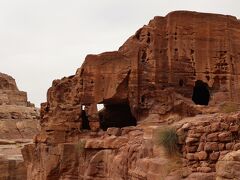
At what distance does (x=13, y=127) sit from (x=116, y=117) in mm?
20140

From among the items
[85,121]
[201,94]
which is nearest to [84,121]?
[85,121]

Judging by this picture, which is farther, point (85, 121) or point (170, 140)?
point (85, 121)

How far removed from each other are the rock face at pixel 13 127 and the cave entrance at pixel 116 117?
8340mm

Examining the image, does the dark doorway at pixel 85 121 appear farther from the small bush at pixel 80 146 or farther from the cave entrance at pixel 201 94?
the cave entrance at pixel 201 94

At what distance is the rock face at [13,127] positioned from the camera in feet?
86.6

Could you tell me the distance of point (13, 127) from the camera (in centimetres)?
3850

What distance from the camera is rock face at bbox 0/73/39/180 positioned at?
26.4m

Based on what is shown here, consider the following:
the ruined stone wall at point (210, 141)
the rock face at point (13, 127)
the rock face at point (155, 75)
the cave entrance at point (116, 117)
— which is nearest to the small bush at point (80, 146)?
the rock face at point (155, 75)

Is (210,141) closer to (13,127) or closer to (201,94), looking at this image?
(201,94)

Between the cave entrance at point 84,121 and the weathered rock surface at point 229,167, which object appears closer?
the weathered rock surface at point 229,167

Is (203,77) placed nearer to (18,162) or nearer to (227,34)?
(227,34)

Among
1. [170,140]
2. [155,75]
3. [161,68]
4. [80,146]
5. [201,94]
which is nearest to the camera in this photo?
[170,140]

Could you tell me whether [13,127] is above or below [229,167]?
above

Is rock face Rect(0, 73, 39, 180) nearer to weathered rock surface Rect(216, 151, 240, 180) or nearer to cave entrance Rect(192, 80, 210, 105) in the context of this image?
cave entrance Rect(192, 80, 210, 105)
